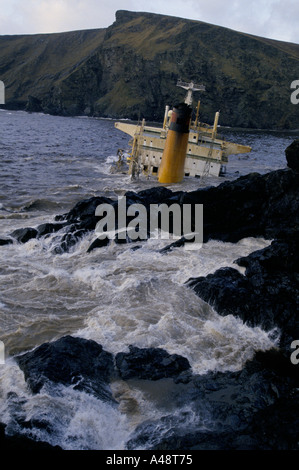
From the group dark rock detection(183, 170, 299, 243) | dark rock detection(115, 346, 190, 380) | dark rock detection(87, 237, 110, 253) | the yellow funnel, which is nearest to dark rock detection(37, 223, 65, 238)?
dark rock detection(87, 237, 110, 253)

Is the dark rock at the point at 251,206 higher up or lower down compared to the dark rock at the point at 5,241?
higher up

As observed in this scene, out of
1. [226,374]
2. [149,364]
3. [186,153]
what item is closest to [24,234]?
[149,364]

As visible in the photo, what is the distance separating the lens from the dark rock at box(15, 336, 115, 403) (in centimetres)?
840

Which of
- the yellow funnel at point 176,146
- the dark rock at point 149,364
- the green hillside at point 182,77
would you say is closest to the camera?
the dark rock at point 149,364

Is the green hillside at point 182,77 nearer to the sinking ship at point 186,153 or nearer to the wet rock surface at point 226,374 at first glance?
the sinking ship at point 186,153

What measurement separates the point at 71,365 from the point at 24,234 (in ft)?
33.8

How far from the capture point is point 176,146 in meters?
29.9

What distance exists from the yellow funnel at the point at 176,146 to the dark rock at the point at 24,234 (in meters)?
15.7

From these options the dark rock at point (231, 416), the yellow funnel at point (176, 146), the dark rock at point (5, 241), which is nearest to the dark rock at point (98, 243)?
the dark rock at point (5, 241)

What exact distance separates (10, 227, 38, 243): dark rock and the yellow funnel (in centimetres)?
Answer: 1565

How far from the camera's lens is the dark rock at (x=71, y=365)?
27.6 feet

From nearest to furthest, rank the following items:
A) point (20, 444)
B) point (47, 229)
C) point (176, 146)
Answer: point (20, 444) → point (47, 229) → point (176, 146)

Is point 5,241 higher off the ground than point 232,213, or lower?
lower

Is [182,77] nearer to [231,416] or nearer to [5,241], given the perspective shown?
[5,241]
